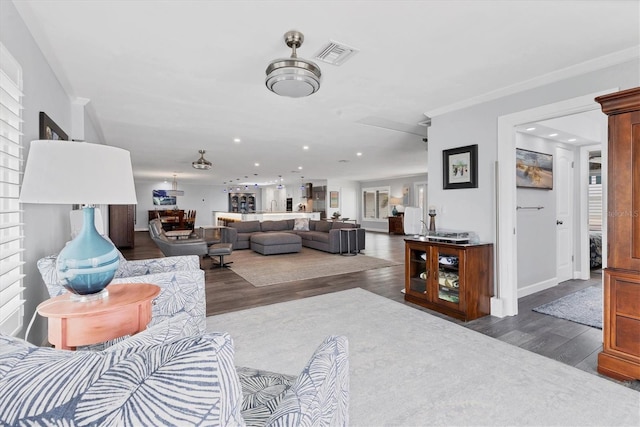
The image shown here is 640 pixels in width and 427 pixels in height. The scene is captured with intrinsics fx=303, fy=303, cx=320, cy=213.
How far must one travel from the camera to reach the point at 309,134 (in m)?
5.05

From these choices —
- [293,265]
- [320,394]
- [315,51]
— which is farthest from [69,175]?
[293,265]

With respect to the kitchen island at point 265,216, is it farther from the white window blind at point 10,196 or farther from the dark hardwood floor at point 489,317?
the white window blind at point 10,196

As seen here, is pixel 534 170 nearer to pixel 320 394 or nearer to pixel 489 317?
pixel 489 317

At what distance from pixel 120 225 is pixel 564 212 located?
371 inches

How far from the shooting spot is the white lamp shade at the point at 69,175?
A: 4.58ft

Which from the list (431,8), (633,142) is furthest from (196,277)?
(633,142)

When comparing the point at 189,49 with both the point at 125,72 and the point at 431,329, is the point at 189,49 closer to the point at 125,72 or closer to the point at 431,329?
the point at 125,72

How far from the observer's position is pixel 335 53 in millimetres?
2316

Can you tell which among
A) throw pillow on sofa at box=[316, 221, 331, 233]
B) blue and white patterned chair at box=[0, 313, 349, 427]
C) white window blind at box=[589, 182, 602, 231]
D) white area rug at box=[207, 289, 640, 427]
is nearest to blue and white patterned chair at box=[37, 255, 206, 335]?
white area rug at box=[207, 289, 640, 427]

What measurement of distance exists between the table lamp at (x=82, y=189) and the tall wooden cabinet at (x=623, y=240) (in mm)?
3095

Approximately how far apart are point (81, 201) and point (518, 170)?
4301 mm

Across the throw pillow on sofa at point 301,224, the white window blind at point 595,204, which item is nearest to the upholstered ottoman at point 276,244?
the throw pillow on sofa at point 301,224

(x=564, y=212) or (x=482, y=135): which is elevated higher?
(x=482, y=135)

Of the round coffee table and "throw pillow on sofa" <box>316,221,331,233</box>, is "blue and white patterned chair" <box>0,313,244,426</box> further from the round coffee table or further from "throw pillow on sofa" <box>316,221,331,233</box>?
"throw pillow on sofa" <box>316,221,331,233</box>
